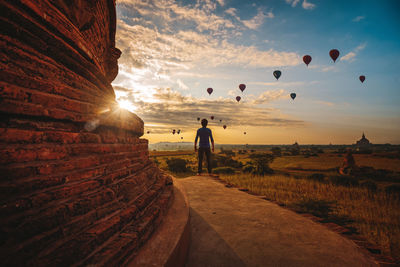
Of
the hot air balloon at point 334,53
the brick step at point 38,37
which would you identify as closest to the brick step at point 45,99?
the brick step at point 38,37

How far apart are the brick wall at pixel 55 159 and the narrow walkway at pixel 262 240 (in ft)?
2.85

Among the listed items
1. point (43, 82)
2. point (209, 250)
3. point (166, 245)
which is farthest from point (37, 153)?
point (209, 250)

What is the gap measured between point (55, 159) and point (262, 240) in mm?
2319

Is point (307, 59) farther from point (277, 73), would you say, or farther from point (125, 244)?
point (125, 244)

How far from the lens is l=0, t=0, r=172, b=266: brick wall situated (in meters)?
0.94

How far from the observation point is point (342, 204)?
497cm

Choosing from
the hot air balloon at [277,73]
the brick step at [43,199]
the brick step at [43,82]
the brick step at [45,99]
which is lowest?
the brick step at [43,199]

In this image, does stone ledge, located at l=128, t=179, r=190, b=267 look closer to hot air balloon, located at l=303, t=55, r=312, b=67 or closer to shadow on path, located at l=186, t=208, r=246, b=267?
shadow on path, located at l=186, t=208, r=246, b=267

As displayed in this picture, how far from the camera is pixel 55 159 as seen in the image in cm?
117

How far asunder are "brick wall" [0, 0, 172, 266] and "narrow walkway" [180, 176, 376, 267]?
87 cm

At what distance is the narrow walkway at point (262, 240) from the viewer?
187 cm

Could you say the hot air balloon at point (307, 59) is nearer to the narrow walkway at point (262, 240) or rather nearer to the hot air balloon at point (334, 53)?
the hot air balloon at point (334, 53)

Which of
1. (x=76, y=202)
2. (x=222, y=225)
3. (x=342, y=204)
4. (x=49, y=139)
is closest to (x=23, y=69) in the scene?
(x=49, y=139)

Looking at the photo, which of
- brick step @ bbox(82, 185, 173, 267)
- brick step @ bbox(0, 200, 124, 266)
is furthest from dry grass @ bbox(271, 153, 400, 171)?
brick step @ bbox(0, 200, 124, 266)
